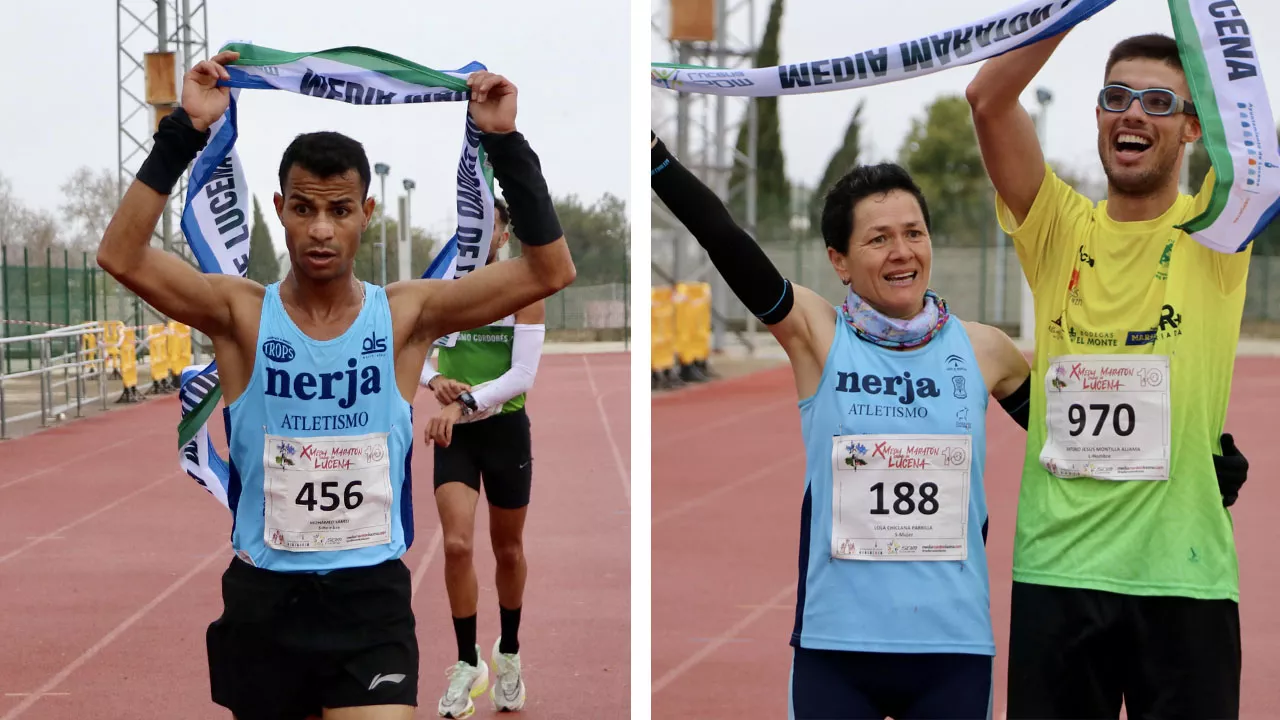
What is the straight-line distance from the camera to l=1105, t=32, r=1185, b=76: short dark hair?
2830mm

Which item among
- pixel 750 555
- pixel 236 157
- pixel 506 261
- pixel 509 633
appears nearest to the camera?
pixel 506 261

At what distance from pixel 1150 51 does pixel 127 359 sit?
16.1 meters

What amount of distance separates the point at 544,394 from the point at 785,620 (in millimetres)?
15947

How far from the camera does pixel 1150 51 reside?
2.85 m

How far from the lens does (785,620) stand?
21.4 ft

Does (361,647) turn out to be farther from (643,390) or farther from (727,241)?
(727,241)

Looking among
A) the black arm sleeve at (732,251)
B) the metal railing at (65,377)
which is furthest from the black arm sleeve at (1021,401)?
the metal railing at (65,377)

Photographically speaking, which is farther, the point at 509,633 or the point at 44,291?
the point at 44,291

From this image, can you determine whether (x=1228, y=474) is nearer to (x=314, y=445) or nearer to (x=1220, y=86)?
(x=1220, y=86)

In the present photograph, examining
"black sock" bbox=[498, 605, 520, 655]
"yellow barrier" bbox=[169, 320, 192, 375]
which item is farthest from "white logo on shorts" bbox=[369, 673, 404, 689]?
"yellow barrier" bbox=[169, 320, 192, 375]

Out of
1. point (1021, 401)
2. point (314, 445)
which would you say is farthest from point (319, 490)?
point (1021, 401)

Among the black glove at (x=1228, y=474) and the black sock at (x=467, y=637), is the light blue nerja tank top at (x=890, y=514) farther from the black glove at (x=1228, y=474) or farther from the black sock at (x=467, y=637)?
the black sock at (x=467, y=637)

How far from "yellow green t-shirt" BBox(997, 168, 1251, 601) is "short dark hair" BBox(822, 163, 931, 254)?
398 millimetres

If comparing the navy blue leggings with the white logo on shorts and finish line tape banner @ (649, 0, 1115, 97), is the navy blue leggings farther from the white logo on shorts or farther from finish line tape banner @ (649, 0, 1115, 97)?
finish line tape banner @ (649, 0, 1115, 97)
